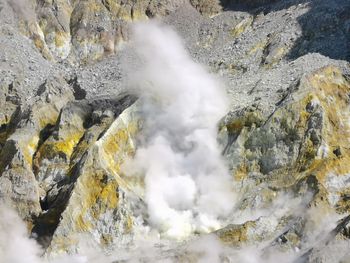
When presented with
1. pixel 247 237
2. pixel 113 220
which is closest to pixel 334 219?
pixel 247 237

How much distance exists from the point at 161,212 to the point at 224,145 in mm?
5454

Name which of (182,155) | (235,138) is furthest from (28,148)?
(235,138)

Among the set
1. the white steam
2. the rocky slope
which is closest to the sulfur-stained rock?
the rocky slope

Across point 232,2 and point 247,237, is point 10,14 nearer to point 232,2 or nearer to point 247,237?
point 232,2

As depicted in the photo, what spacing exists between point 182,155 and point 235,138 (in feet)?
10.5

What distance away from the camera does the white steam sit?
114ft

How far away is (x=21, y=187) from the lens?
1416 inches

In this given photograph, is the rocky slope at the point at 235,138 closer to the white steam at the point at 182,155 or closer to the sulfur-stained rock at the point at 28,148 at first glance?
the sulfur-stained rock at the point at 28,148

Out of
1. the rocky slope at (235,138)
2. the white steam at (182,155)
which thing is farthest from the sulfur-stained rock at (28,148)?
the white steam at (182,155)

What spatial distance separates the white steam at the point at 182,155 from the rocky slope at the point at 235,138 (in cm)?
71

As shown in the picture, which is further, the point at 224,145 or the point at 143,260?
the point at 224,145

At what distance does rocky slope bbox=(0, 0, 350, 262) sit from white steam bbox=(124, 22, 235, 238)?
71 centimetres

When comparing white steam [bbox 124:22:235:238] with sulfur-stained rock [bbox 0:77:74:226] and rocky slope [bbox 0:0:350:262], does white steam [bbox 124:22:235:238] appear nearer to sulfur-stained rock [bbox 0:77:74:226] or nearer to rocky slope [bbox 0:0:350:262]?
rocky slope [bbox 0:0:350:262]

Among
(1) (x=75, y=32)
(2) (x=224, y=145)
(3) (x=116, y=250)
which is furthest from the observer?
(1) (x=75, y=32)
